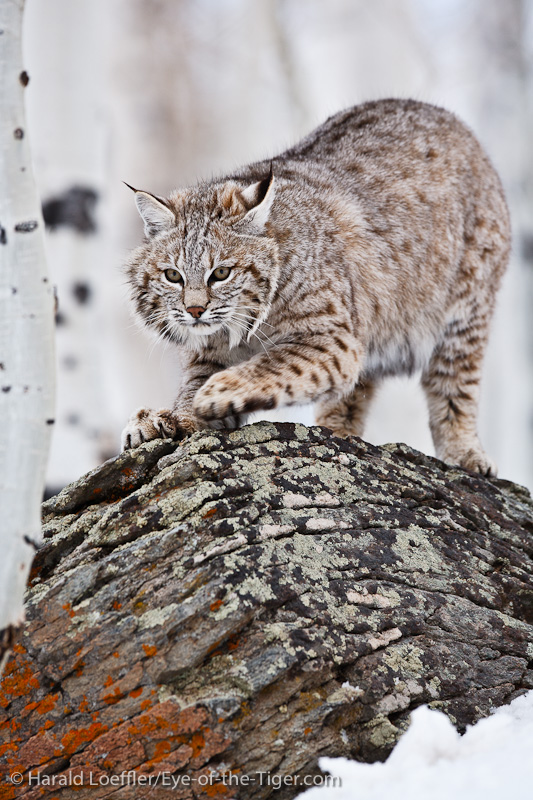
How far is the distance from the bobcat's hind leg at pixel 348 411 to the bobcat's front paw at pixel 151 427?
6.41 ft

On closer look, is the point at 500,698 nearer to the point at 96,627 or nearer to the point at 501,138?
the point at 96,627

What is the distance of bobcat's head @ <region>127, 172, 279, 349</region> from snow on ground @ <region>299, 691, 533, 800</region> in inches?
Result: 77.9

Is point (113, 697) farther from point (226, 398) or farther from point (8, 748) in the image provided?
point (226, 398)

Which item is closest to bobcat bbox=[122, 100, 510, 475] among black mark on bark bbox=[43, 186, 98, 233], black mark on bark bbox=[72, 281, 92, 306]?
black mark on bark bbox=[43, 186, 98, 233]

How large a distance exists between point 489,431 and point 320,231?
9054mm

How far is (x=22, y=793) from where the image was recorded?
2.56m

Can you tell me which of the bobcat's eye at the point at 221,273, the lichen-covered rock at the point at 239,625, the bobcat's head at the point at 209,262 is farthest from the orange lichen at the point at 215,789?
the bobcat's eye at the point at 221,273

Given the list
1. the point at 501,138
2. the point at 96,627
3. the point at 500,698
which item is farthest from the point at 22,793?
the point at 501,138

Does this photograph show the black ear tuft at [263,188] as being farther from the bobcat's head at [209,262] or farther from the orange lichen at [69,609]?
the orange lichen at [69,609]

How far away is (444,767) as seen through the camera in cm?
239

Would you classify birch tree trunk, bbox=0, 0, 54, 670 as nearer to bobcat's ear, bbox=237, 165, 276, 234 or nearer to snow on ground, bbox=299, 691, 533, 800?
snow on ground, bbox=299, 691, 533, 800

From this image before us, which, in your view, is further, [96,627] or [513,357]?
[513,357]

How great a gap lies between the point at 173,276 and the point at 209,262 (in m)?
0.19

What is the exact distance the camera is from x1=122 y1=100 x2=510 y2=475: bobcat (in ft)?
12.3
